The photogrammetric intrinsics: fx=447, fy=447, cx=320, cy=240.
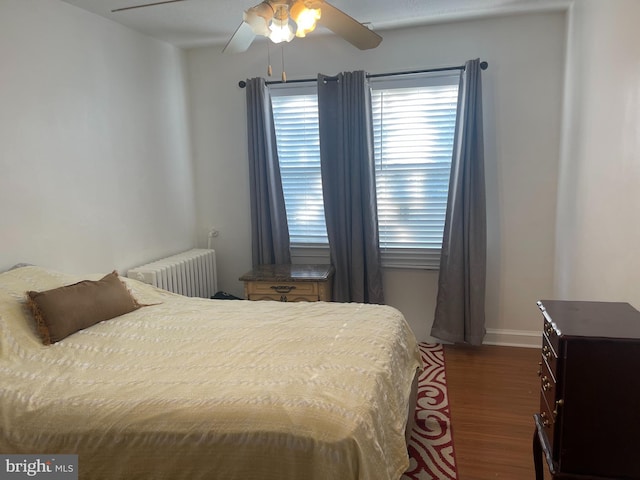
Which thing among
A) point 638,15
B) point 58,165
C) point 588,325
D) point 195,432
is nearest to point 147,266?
point 58,165

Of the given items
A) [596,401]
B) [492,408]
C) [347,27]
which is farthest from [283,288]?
[596,401]

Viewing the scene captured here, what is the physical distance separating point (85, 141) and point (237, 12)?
4.40 ft

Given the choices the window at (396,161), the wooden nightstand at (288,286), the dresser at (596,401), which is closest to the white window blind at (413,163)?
the window at (396,161)

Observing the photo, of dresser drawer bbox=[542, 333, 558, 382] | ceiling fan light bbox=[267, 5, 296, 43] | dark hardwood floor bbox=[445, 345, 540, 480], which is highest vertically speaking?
ceiling fan light bbox=[267, 5, 296, 43]

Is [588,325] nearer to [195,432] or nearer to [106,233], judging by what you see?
[195,432]

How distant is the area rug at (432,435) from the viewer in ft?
7.11

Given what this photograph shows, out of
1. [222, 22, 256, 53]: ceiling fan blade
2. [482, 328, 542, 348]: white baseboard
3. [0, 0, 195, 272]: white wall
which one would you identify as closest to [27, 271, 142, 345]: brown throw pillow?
[0, 0, 195, 272]: white wall

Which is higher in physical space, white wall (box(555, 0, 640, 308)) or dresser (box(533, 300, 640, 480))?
white wall (box(555, 0, 640, 308))

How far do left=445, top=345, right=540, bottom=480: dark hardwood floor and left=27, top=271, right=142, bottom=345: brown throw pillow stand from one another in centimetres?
197

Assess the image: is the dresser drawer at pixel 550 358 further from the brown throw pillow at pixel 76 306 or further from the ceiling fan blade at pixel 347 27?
the brown throw pillow at pixel 76 306

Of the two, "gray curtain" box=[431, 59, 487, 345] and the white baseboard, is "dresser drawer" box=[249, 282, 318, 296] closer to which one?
"gray curtain" box=[431, 59, 487, 345]

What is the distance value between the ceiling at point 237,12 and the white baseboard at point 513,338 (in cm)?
246

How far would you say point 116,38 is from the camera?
319cm

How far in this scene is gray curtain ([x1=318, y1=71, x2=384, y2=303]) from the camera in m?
3.58
